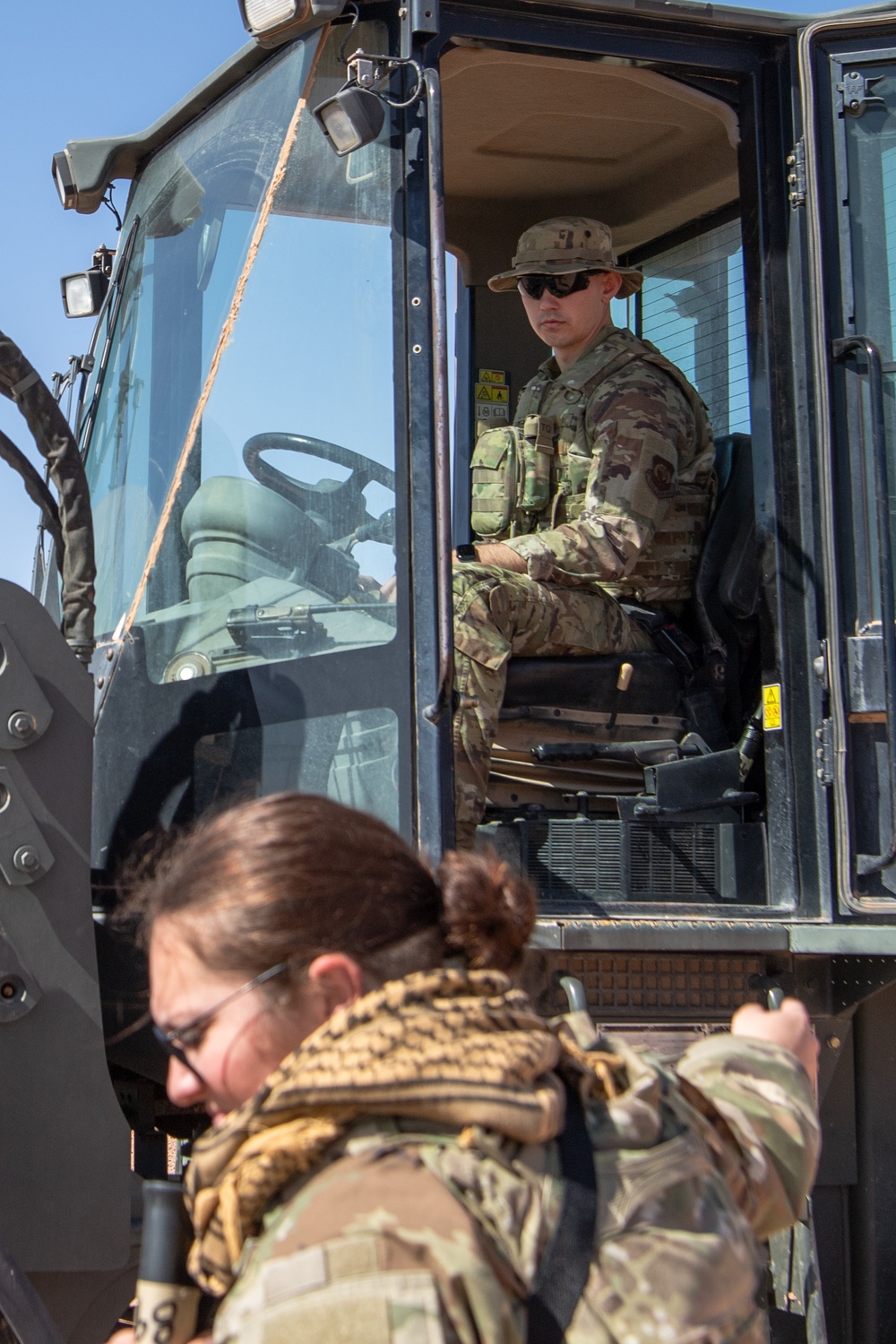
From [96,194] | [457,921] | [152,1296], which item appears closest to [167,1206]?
[152,1296]

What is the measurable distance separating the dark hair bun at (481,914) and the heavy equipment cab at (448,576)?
1.33 m

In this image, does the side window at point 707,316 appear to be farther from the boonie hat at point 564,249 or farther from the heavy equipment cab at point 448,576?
the heavy equipment cab at point 448,576

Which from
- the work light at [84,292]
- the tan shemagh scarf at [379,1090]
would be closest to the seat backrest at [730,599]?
the work light at [84,292]

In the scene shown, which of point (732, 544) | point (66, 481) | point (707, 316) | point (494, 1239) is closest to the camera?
point (494, 1239)

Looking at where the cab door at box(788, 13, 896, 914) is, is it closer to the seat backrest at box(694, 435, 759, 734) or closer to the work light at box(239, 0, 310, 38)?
the seat backrest at box(694, 435, 759, 734)

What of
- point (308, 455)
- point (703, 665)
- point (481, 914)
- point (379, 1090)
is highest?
point (308, 455)

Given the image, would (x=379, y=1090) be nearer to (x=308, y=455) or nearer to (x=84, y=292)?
(x=308, y=455)

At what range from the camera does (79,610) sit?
262cm

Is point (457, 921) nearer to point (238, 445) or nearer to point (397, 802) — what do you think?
point (397, 802)

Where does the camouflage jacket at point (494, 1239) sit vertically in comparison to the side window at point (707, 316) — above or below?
below

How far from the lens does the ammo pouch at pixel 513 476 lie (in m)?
3.66

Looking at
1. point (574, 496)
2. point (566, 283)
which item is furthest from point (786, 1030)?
point (566, 283)

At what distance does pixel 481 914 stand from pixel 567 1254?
0.28 metres

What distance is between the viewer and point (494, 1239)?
995 millimetres
